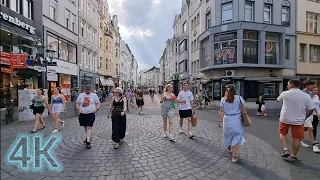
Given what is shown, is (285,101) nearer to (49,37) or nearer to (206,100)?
(206,100)

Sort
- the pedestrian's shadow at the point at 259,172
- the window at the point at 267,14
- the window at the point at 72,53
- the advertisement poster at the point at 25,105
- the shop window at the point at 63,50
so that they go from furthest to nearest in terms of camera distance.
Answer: the window at the point at 72,53
the shop window at the point at 63,50
the window at the point at 267,14
the advertisement poster at the point at 25,105
the pedestrian's shadow at the point at 259,172

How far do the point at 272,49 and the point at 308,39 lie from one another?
5.27 metres

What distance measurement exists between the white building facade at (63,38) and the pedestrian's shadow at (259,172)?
17.1 m

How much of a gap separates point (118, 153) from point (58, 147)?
1780mm

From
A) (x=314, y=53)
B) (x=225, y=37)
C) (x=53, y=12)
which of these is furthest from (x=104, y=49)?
(x=314, y=53)

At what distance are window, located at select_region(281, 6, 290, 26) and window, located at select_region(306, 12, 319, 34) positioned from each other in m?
3.10

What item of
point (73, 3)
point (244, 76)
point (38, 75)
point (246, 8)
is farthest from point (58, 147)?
point (73, 3)

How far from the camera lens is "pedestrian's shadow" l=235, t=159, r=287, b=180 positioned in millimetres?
3943

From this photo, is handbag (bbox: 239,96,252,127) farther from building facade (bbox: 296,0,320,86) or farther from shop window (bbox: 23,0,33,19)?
building facade (bbox: 296,0,320,86)

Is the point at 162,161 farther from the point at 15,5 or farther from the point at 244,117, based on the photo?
the point at 15,5

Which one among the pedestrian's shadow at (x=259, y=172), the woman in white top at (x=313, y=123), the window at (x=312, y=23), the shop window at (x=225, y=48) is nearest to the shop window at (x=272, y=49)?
the shop window at (x=225, y=48)

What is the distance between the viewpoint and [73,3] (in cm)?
2450

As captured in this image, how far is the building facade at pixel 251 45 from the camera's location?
20.1 meters

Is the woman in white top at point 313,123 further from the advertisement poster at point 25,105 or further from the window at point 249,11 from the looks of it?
the window at point 249,11
